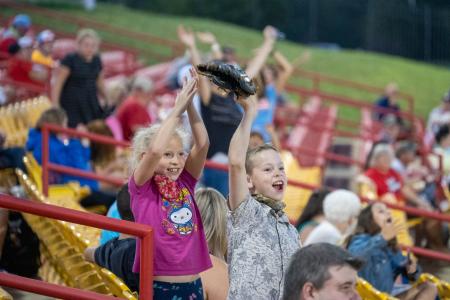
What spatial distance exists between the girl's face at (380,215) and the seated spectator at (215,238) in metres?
1.77

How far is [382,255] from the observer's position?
25.1 feet

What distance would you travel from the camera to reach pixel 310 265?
14.3 feet

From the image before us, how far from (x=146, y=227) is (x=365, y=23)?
29.4m

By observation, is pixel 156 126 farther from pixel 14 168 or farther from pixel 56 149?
pixel 56 149

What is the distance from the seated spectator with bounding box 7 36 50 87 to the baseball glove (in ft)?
29.3

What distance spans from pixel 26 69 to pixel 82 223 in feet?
30.8

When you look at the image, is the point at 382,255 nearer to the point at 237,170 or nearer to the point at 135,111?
the point at 237,170

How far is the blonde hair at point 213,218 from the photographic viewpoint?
6215 millimetres

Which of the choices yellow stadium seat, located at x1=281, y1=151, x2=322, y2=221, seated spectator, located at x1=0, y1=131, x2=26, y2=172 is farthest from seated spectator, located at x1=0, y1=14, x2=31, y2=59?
seated spectator, located at x1=0, y1=131, x2=26, y2=172

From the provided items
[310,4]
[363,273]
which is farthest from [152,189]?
[310,4]

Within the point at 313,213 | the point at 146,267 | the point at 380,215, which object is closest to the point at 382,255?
the point at 380,215

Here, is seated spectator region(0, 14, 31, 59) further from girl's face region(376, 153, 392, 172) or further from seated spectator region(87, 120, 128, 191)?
girl's face region(376, 153, 392, 172)

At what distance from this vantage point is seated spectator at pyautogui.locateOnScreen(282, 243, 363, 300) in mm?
4332

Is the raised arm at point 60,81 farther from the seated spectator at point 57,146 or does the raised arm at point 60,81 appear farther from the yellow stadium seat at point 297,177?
the yellow stadium seat at point 297,177
